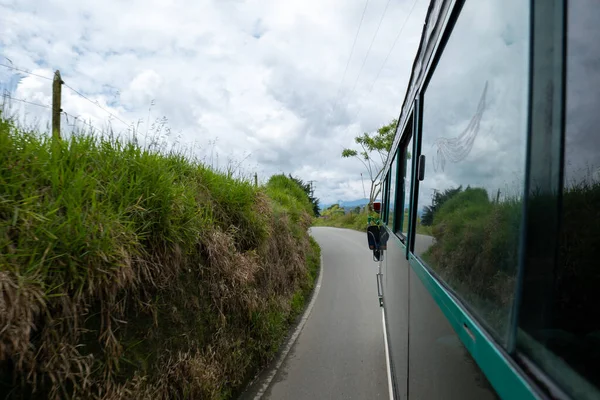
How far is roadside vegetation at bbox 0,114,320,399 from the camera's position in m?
2.08

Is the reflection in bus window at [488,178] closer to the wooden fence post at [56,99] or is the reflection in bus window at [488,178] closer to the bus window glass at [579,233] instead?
the bus window glass at [579,233]

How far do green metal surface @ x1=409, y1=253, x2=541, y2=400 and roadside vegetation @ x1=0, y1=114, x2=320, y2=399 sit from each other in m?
1.99

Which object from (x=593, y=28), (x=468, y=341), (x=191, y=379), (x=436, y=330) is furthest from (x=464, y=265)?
(x=191, y=379)

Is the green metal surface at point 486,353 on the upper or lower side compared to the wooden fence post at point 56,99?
lower

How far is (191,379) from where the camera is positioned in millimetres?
3402

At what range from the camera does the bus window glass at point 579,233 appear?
74cm

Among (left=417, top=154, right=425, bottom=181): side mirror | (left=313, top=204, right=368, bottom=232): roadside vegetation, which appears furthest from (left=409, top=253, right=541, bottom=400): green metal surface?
(left=313, top=204, right=368, bottom=232): roadside vegetation

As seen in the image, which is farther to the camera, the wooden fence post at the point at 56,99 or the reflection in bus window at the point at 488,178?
the wooden fence post at the point at 56,99

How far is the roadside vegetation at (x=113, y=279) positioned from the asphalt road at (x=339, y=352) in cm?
75

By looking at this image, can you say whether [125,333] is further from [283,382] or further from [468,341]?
[283,382]

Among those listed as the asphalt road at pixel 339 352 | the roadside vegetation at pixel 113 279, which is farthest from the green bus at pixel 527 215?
the asphalt road at pixel 339 352

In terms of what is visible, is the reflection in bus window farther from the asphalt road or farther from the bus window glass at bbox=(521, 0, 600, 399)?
the asphalt road

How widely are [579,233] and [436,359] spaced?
1.17 metres

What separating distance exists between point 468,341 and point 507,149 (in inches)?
24.3
